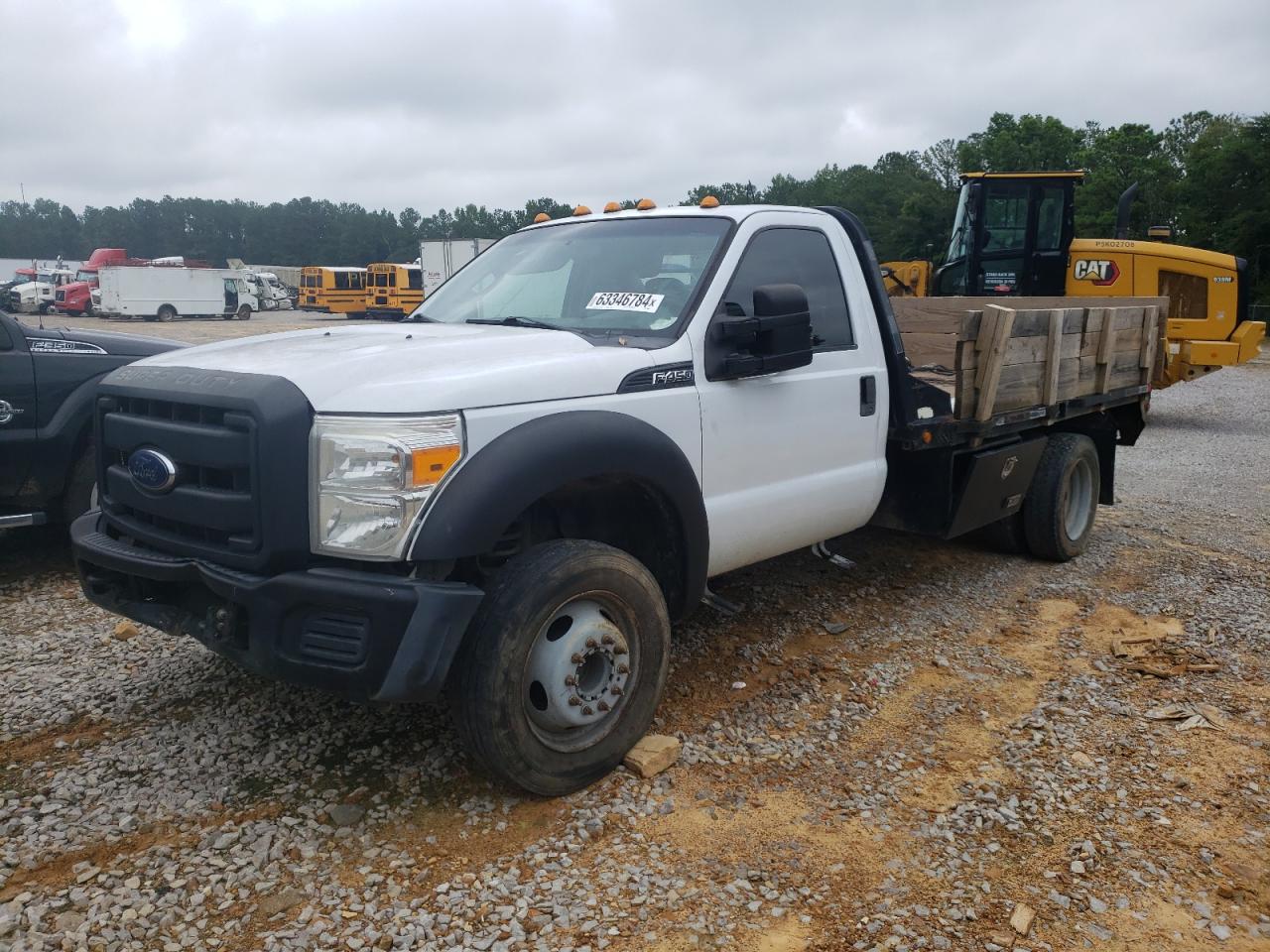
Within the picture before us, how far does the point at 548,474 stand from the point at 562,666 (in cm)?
65

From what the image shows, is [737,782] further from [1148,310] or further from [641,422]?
[1148,310]

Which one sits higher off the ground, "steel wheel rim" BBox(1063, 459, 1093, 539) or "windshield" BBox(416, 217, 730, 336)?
"windshield" BBox(416, 217, 730, 336)

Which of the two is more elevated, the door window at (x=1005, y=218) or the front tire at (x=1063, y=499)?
the door window at (x=1005, y=218)

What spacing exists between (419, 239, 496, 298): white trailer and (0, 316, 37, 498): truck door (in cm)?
2881

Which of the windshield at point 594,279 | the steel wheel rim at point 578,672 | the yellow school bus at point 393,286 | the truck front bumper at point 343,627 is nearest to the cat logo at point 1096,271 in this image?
the windshield at point 594,279

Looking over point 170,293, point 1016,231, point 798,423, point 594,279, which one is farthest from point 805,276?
point 170,293

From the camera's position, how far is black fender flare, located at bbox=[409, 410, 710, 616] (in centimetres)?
301

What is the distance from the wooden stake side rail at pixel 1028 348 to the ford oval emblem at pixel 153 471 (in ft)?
11.8

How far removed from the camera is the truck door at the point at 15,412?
5.52m

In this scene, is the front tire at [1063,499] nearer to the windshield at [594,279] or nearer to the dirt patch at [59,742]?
the windshield at [594,279]

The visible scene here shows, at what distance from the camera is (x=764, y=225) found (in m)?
4.44

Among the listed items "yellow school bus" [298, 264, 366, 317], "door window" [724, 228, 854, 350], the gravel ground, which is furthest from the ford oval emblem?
"yellow school bus" [298, 264, 366, 317]

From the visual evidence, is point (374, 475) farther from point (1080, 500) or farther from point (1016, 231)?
point (1016, 231)

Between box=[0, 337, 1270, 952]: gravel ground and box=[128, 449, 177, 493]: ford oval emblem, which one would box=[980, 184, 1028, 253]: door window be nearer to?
box=[0, 337, 1270, 952]: gravel ground
